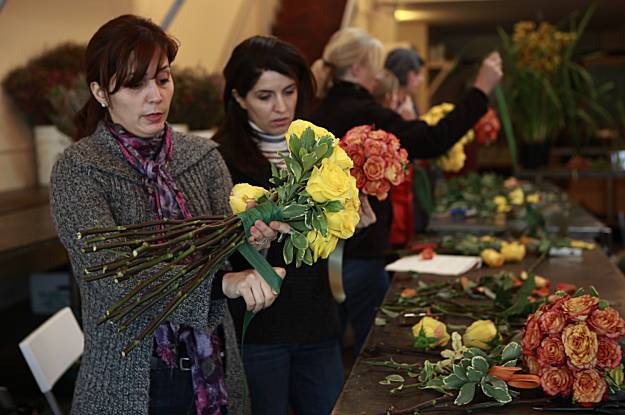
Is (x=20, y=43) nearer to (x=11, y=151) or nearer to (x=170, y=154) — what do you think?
(x=11, y=151)

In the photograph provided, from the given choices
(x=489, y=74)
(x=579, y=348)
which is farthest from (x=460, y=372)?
(x=489, y=74)

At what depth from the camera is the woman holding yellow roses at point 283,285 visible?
241 centimetres

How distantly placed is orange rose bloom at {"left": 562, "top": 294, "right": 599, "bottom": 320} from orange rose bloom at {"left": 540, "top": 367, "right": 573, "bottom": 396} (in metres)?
0.11

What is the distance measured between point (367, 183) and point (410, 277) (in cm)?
81

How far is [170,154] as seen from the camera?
6.75ft

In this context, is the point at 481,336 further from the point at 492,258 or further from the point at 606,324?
the point at 492,258

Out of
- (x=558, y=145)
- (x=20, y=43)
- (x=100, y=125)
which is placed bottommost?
(x=558, y=145)

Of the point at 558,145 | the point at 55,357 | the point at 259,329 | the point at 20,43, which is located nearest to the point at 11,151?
the point at 20,43

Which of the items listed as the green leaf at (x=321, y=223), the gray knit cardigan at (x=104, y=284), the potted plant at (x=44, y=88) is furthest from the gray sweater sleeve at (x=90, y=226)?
the potted plant at (x=44, y=88)

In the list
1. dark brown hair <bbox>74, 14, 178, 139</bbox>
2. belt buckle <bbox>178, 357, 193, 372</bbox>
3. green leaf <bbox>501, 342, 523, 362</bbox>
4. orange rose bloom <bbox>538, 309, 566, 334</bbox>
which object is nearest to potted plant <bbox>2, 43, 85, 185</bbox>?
dark brown hair <bbox>74, 14, 178, 139</bbox>

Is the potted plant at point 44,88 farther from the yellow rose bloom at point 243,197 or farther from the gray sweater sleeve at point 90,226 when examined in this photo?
the yellow rose bloom at point 243,197

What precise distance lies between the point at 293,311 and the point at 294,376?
20cm

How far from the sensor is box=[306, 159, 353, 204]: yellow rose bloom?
1657mm

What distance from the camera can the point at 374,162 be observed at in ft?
7.73
